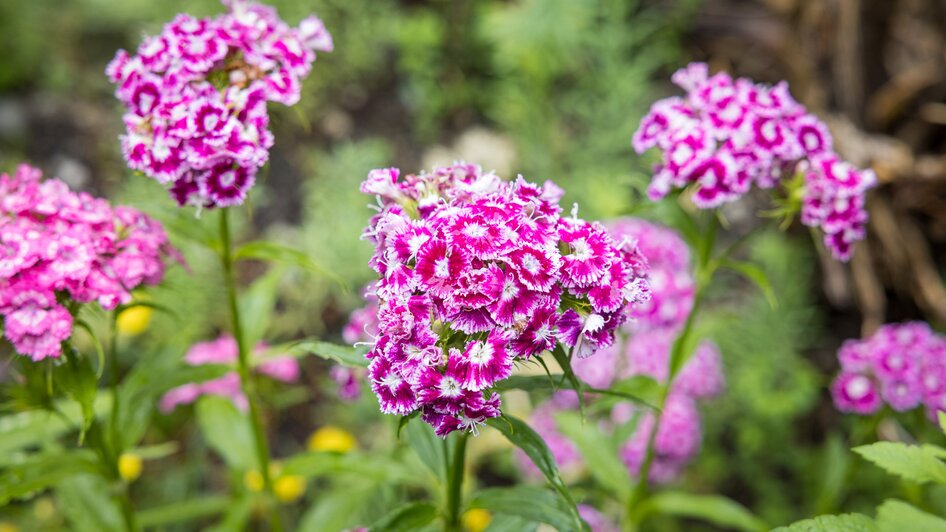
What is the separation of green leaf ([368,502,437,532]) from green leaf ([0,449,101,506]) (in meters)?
0.72

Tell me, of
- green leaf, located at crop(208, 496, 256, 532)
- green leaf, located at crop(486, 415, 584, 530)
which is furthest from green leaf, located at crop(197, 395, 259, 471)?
green leaf, located at crop(486, 415, 584, 530)

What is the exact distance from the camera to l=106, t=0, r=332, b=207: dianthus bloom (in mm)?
1592

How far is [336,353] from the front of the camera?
150cm

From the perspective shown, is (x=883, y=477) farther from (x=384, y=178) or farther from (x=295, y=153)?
(x=295, y=153)

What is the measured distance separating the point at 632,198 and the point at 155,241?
2580 mm

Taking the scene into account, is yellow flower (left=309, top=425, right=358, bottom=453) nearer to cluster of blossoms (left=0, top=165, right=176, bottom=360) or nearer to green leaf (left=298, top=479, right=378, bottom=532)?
green leaf (left=298, top=479, right=378, bottom=532)

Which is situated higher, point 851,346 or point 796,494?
point 851,346

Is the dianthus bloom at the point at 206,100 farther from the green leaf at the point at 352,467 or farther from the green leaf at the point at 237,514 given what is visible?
the green leaf at the point at 237,514

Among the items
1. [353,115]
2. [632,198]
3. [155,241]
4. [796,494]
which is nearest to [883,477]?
[796,494]

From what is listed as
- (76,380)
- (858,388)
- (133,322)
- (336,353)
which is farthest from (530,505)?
(133,322)

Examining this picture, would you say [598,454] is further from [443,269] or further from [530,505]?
[443,269]

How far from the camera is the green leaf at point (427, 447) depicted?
69.4 inches

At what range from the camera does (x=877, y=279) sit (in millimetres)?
3574

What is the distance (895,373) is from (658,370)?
636mm
